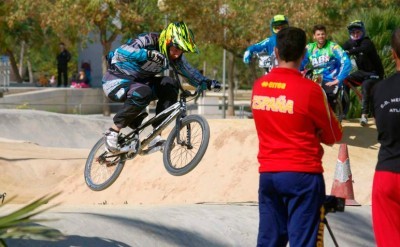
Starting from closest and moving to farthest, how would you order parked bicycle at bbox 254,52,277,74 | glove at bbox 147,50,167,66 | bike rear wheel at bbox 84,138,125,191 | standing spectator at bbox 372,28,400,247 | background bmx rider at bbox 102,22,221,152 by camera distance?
standing spectator at bbox 372,28,400,247 → glove at bbox 147,50,167,66 → background bmx rider at bbox 102,22,221,152 → bike rear wheel at bbox 84,138,125,191 → parked bicycle at bbox 254,52,277,74

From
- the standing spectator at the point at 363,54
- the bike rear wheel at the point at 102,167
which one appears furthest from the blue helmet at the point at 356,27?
the bike rear wheel at the point at 102,167

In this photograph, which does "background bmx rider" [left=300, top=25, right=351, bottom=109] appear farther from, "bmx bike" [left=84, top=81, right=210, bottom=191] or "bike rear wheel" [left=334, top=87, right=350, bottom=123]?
"bmx bike" [left=84, top=81, right=210, bottom=191]

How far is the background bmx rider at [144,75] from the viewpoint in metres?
10.3

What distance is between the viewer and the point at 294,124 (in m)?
5.79

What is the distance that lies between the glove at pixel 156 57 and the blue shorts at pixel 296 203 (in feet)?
14.6

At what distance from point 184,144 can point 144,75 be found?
871 millimetres

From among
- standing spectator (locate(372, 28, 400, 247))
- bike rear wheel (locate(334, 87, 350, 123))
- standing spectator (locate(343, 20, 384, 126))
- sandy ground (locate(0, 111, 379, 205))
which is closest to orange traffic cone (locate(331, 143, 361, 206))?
sandy ground (locate(0, 111, 379, 205))

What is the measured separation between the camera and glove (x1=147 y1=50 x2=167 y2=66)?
10156 millimetres

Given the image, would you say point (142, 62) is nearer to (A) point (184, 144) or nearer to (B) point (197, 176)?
(A) point (184, 144)

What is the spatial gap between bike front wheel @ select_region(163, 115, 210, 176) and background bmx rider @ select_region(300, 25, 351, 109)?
14.4ft

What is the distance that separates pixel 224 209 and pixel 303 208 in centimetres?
331

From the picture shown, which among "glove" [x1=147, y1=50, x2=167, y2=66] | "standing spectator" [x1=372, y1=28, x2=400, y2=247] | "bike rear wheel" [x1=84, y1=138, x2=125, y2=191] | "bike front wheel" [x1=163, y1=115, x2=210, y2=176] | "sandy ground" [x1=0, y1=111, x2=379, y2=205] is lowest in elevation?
"sandy ground" [x1=0, y1=111, x2=379, y2=205]

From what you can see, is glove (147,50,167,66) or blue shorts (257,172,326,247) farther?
glove (147,50,167,66)

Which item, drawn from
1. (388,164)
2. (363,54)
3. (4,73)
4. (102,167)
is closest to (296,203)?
(388,164)
